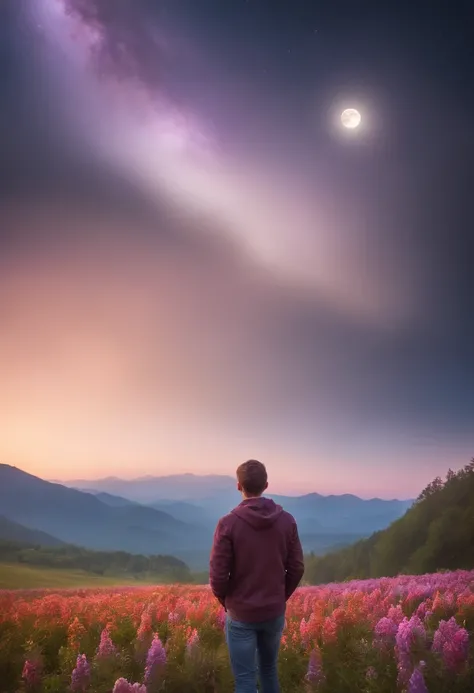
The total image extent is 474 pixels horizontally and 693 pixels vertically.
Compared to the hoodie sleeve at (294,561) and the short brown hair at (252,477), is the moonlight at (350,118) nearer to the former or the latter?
the short brown hair at (252,477)

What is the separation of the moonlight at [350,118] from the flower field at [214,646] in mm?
7188

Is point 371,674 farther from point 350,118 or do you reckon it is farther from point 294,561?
point 350,118

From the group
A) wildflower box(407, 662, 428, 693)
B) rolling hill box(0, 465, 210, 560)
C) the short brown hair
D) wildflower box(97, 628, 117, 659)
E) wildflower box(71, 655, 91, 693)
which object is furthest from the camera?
rolling hill box(0, 465, 210, 560)

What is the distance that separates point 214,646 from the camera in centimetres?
453

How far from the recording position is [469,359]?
979cm

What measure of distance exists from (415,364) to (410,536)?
10.2 ft

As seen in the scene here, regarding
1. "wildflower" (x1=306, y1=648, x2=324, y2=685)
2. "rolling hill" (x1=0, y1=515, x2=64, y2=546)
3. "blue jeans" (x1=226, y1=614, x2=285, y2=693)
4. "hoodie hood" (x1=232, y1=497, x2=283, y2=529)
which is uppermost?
"hoodie hood" (x1=232, y1=497, x2=283, y2=529)

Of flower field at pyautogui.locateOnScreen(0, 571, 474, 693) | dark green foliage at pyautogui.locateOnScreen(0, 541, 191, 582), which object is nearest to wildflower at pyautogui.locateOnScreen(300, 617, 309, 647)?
flower field at pyautogui.locateOnScreen(0, 571, 474, 693)

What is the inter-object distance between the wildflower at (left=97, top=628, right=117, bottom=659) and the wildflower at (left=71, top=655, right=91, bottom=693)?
0.15m

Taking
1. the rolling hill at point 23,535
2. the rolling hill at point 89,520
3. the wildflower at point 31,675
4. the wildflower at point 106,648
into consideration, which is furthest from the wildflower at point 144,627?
the rolling hill at point 89,520

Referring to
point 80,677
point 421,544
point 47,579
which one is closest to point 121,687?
point 80,677

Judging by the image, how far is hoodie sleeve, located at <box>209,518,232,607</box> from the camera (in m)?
2.97

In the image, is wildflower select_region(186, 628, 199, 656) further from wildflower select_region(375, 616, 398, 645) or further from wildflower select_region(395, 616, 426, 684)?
wildflower select_region(395, 616, 426, 684)

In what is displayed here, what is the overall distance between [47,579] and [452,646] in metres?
4.99
